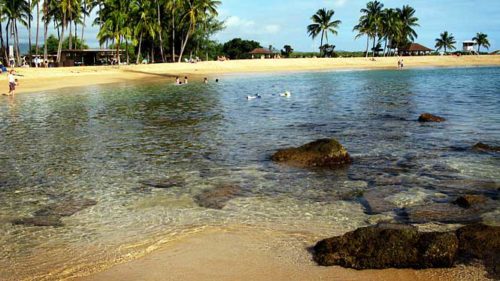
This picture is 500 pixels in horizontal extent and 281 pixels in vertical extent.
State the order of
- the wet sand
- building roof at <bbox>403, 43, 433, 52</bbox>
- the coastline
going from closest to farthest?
the wet sand < the coastline < building roof at <bbox>403, 43, 433, 52</bbox>

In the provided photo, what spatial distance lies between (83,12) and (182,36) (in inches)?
634

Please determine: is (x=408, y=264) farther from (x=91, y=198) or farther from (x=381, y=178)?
(x=91, y=198)

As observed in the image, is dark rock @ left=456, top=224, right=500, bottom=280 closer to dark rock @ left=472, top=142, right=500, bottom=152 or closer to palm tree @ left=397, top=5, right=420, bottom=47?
dark rock @ left=472, top=142, right=500, bottom=152

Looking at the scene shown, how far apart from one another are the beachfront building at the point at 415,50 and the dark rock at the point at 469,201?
107 metres

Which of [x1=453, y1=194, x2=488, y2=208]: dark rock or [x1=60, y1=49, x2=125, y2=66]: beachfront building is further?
[x1=60, y1=49, x2=125, y2=66]: beachfront building

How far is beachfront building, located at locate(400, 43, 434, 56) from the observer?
352 feet

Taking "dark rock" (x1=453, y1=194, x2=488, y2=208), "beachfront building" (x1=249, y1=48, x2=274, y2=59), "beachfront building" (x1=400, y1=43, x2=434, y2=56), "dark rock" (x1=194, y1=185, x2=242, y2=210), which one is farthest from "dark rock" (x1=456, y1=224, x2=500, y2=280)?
"beachfront building" (x1=400, y1=43, x2=434, y2=56)

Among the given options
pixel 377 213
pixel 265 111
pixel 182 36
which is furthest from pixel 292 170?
pixel 182 36

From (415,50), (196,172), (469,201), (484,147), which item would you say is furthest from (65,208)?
(415,50)

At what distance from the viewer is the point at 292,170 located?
1117cm

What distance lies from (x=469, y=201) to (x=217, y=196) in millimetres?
4666

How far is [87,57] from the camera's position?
71.4 meters

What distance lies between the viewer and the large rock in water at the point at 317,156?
38.2 feet

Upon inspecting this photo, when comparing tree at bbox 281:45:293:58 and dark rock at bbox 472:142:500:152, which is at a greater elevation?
tree at bbox 281:45:293:58
